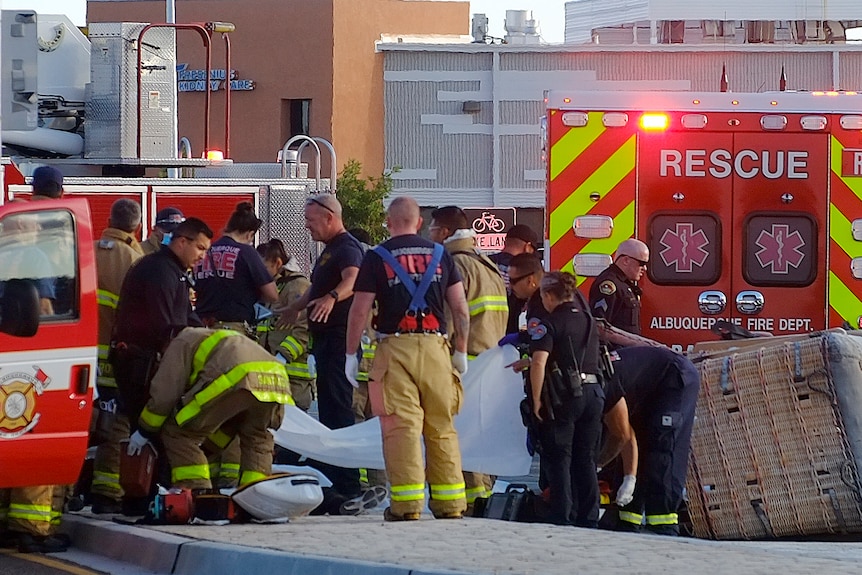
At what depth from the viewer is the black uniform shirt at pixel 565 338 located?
353 inches

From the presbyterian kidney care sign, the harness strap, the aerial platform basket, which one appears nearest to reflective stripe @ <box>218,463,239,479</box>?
the harness strap

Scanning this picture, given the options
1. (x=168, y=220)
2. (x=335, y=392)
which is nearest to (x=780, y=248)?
(x=335, y=392)

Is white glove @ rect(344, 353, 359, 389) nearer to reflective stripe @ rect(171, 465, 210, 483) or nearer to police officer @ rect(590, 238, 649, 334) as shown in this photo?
reflective stripe @ rect(171, 465, 210, 483)

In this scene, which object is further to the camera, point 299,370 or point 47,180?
point 299,370

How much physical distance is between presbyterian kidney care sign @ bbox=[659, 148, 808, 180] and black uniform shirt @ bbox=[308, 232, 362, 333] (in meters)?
2.33

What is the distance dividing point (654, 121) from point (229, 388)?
161 inches

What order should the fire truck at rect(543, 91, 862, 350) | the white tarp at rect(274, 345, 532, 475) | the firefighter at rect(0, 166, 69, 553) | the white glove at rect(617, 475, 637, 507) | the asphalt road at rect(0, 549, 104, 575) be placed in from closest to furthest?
the asphalt road at rect(0, 549, 104, 575)
the firefighter at rect(0, 166, 69, 553)
the white glove at rect(617, 475, 637, 507)
the white tarp at rect(274, 345, 532, 475)
the fire truck at rect(543, 91, 862, 350)

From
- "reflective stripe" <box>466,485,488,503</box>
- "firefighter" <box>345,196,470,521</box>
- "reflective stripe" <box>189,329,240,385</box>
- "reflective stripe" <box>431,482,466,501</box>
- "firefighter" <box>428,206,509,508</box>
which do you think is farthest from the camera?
"firefighter" <box>428,206,509,508</box>

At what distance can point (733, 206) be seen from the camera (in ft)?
35.6

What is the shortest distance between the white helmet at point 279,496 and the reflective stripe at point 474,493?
158cm

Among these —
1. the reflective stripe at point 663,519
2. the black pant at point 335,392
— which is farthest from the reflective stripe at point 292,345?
the reflective stripe at point 663,519

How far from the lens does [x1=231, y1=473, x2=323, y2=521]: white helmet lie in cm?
839

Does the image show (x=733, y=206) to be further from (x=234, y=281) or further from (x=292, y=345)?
(x=234, y=281)

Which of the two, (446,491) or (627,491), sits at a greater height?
(446,491)
